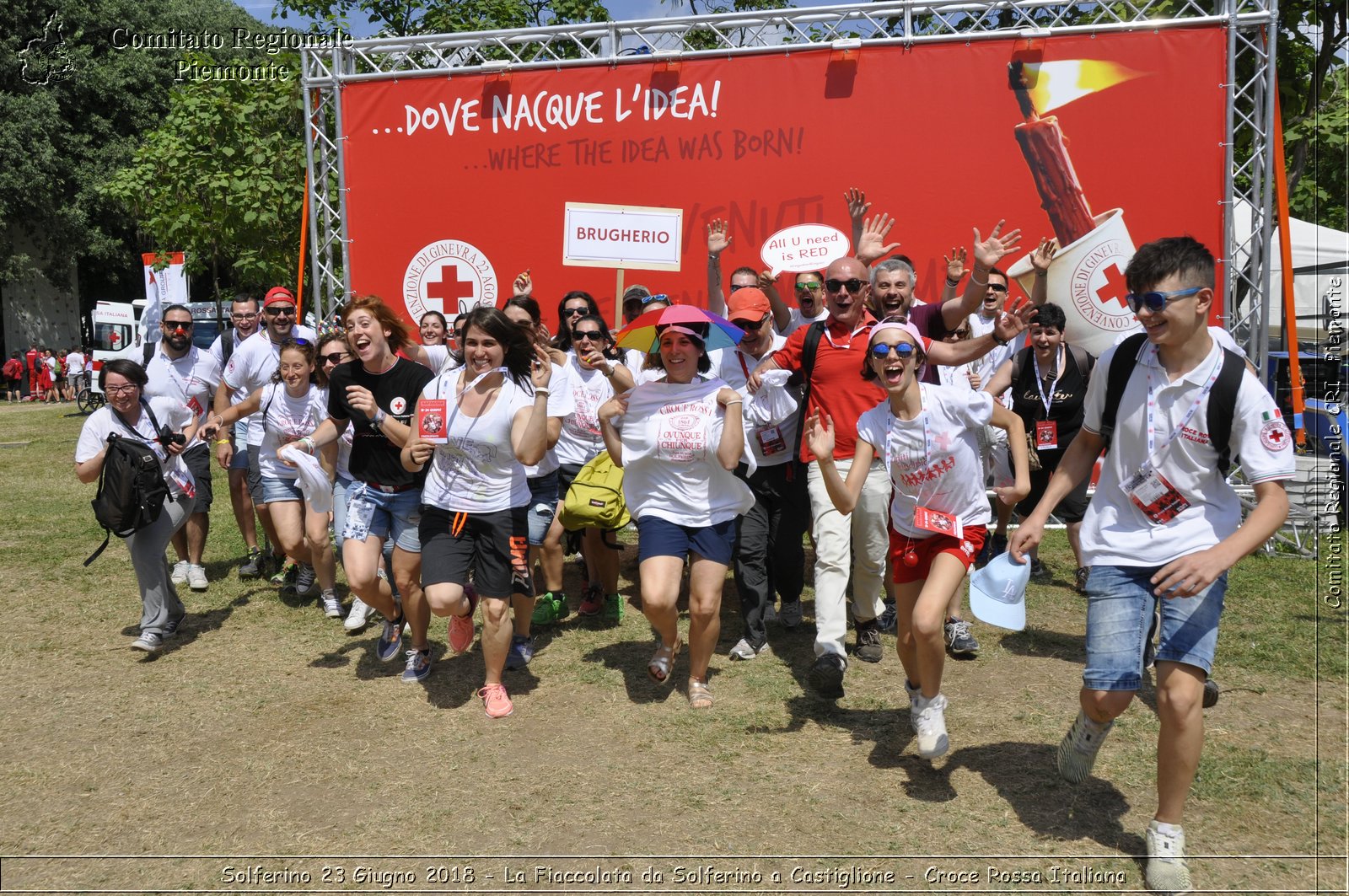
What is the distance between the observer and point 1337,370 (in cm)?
682

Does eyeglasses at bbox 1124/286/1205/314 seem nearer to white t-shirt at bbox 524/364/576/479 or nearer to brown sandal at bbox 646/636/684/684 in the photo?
white t-shirt at bbox 524/364/576/479

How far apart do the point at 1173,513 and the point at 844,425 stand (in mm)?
2127

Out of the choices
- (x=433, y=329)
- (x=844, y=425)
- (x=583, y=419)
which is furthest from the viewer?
(x=433, y=329)

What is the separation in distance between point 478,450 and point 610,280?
13.2ft

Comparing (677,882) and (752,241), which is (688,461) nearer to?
(677,882)

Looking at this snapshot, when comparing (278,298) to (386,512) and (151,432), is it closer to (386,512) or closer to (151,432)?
(151,432)

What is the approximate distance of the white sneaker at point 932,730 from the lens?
13.3 ft

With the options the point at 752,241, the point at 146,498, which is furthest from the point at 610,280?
the point at 146,498

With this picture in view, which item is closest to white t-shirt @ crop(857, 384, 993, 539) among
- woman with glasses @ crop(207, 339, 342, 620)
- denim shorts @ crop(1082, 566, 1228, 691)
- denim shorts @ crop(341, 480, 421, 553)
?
denim shorts @ crop(1082, 566, 1228, 691)

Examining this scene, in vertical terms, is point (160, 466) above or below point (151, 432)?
below

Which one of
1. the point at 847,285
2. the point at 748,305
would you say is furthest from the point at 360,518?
the point at 847,285

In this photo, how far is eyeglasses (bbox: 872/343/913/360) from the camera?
162 inches

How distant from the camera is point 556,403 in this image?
5.41 metres

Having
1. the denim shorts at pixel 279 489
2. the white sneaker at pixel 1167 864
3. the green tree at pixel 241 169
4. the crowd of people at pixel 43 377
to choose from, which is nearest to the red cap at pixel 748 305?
the denim shorts at pixel 279 489
